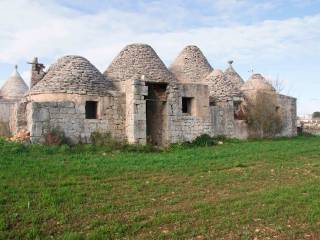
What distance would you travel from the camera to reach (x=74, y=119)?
13586mm

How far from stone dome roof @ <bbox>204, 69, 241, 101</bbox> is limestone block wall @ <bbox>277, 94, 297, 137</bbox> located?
318 cm

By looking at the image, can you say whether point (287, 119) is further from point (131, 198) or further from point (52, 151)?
point (131, 198)

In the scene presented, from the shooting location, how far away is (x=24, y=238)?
5.05 metres

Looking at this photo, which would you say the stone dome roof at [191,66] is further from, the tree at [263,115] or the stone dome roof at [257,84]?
the tree at [263,115]

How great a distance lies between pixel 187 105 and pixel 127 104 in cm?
273

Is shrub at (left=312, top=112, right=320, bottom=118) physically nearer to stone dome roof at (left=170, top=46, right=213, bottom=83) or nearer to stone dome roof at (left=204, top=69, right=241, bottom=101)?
stone dome roof at (left=170, top=46, right=213, bottom=83)

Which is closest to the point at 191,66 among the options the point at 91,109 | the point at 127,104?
the point at 127,104

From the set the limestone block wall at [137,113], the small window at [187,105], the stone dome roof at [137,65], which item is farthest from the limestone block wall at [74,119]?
the small window at [187,105]

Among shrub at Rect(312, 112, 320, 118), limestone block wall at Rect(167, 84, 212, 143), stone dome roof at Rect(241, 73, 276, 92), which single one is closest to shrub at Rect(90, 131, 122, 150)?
limestone block wall at Rect(167, 84, 212, 143)

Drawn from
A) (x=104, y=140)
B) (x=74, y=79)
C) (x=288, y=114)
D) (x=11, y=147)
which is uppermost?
(x=74, y=79)

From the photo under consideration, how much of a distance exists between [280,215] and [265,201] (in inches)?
26.4

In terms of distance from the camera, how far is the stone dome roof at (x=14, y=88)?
22.7 meters

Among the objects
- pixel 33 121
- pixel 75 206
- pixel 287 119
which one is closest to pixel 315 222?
pixel 75 206

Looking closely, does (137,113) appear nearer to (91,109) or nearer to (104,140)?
(104,140)
